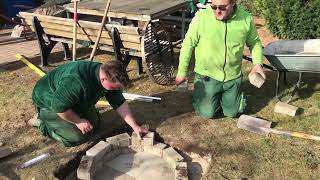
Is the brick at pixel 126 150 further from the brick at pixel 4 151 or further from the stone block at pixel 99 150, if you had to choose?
the brick at pixel 4 151

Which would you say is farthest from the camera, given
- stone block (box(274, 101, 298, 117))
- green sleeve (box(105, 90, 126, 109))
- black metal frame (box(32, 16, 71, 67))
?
black metal frame (box(32, 16, 71, 67))

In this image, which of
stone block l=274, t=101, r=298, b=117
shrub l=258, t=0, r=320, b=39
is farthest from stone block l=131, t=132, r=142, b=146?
shrub l=258, t=0, r=320, b=39

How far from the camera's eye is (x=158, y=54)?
645cm

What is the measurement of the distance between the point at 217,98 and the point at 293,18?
3306 millimetres

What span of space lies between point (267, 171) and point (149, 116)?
1.80 metres

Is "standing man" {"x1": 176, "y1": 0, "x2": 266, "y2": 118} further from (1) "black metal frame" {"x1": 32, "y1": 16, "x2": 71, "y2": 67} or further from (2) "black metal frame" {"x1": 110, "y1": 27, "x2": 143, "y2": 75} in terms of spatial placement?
(1) "black metal frame" {"x1": 32, "y1": 16, "x2": 71, "y2": 67}

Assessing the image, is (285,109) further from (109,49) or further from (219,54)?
(109,49)

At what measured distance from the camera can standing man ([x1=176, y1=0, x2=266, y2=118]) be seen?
508 cm

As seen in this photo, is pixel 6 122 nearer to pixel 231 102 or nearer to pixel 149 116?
pixel 149 116

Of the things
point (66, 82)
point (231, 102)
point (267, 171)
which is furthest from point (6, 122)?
point (267, 171)

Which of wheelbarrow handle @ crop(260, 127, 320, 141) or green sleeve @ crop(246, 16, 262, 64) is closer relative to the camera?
wheelbarrow handle @ crop(260, 127, 320, 141)

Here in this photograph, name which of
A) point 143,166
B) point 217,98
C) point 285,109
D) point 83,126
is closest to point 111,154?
point 143,166

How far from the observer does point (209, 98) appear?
5.45 metres

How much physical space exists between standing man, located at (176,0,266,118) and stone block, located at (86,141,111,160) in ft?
4.08
